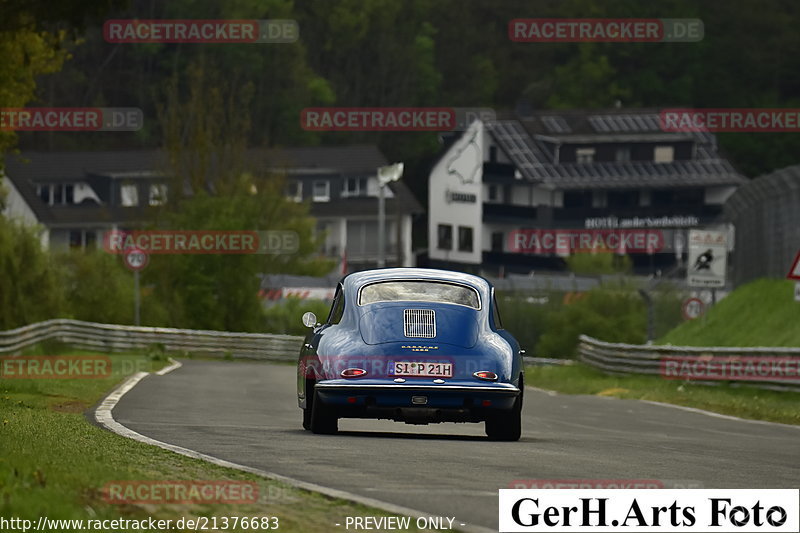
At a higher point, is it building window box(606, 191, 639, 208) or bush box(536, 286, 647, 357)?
building window box(606, 191, 639, 208)

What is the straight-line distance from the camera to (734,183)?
10350cm

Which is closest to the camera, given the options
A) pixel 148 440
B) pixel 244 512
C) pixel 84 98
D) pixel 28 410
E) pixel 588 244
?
pixel 244 512

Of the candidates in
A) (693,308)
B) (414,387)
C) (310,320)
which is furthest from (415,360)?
(693,308)

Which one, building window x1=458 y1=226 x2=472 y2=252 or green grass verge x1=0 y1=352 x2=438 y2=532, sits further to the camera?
building window x1=458 y1=226 x2=472 y2=252

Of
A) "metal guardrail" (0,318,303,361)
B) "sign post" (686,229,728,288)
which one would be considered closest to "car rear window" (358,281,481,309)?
"sign post" (686,229,728,288)

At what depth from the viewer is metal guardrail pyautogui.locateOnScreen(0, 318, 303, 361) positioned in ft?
154

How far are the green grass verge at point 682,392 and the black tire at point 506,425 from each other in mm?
7484

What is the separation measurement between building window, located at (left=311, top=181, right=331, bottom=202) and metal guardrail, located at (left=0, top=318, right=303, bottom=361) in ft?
194

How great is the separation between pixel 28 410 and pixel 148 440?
4.18m

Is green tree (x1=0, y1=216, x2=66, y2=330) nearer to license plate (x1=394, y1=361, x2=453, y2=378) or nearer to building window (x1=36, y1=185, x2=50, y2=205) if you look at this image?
license plate (x1=394, y1=361, x2=453, y2=378)

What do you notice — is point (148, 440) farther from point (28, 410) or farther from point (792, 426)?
point (792, 426)

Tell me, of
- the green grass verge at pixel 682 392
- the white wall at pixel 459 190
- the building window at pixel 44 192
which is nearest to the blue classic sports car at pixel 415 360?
the green grass verge at pixel 682 392

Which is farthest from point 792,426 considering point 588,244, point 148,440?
point 588,244

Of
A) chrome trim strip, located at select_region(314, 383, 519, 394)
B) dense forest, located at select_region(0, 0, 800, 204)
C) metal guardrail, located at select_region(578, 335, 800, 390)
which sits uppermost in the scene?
dense forest, located at select_region(0, 0, 800, 204)
